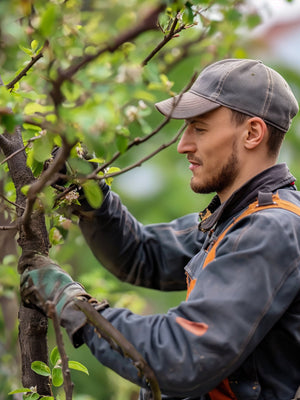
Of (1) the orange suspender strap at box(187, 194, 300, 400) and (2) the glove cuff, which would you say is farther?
(1) the orange suspender strap at box(187, 194, 300, 400)

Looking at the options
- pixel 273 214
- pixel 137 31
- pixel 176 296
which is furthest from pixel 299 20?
pixel 137 31

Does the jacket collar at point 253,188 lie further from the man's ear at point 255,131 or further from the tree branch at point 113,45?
the tree branch at point 113,45

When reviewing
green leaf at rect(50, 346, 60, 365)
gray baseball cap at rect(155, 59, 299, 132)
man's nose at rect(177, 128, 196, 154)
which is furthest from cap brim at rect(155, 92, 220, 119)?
green leaf at rect(50, 346, 60, 365)

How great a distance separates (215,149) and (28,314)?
0.93 meters

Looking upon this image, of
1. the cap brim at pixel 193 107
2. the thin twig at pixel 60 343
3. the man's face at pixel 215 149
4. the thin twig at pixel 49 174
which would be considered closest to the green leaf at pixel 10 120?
the thin twig at pixel 49 174

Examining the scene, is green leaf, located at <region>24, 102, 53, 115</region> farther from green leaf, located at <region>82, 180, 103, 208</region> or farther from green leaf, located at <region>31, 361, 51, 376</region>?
green leaf, located at <region>31, 361, 51, 376</region>

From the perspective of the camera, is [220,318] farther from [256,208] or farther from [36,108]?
[36,108]

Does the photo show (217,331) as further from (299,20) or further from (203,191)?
(299,20)

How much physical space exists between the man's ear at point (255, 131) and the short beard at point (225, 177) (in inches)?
2.2

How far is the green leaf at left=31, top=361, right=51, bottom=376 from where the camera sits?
2150 mm

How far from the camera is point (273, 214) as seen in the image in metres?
2.00

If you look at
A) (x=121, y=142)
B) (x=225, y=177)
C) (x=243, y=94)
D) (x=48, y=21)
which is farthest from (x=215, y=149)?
(x=48, y=21)

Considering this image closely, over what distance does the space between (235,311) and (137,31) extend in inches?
34.3

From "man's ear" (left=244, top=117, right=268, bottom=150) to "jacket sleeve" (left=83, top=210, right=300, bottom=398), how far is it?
1.39 ft
